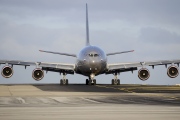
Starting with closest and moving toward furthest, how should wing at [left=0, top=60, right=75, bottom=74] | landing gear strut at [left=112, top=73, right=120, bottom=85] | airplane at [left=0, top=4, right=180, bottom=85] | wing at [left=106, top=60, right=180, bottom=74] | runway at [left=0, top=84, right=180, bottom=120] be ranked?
1. runway at [left=0, top=84, right=180, bottom=120]
2. airplane at [left=0, top=4, right=180, bottom=85]
3. wing at [left=0, top=60, right=75, bottom=74]
4. wing at [left=106, top=60, right=180, bottom=74]
5. landing gear strut at [left=112, top=73, right=120, bottom=85]

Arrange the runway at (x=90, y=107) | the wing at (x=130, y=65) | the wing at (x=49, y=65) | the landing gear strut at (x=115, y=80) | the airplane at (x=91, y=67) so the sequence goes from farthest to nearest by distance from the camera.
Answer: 1. the landing gear strut at (x=115, y=80)
2. the wing at (x=130, y=65)
3. the wing at (x=49, y=65)
4. the airplane at (x=91, y=67)
5. the runway at (x=90, y=107)

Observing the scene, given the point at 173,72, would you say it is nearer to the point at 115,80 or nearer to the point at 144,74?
the point at 144,74

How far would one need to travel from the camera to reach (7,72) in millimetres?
57688

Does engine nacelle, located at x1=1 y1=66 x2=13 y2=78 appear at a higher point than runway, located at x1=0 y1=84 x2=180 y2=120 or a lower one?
higher

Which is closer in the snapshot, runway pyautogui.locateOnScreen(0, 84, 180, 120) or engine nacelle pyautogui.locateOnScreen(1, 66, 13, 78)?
runway pyautogui.locateOnScreen(0, 84, 180, 120)

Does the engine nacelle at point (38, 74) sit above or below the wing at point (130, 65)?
below

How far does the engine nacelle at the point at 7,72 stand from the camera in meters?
57.7

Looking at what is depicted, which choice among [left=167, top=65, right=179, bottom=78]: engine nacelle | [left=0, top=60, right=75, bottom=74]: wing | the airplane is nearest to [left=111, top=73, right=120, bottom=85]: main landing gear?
the airplane

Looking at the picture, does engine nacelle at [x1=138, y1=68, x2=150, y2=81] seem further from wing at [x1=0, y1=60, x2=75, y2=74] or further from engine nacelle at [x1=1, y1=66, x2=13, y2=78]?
engine nacelle at [x1=1, y1=66, x2=13, y2=78]

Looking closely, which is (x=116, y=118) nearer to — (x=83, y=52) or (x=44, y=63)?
(x=83, y=52)

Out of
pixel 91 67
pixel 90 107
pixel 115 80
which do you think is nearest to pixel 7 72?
pixel 91 67

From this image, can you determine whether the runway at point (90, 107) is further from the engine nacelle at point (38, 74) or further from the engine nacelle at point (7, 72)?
the engine nacelle at point (7, 72)

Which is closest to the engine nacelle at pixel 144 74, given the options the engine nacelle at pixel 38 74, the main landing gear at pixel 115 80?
the main landing gear at pixel 115 80

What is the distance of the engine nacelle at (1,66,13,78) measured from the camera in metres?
57.7
